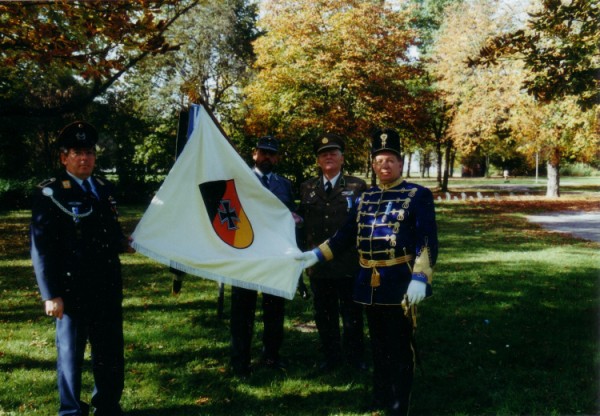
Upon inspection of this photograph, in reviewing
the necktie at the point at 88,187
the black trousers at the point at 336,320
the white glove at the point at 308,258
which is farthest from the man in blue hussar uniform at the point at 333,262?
the necktie at the point at 88,187

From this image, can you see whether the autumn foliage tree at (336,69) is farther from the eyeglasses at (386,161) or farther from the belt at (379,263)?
the belt at (379,263)

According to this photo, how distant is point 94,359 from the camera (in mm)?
4367

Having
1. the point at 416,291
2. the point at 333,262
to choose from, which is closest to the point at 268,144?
the point at 333,262

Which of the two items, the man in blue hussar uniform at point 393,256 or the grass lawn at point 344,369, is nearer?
the man in blue hussar uniform at point 393,256

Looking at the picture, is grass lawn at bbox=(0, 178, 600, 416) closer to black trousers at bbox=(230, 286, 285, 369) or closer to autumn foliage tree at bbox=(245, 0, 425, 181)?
black trousers at bbox=(230, 286, 285, 369)

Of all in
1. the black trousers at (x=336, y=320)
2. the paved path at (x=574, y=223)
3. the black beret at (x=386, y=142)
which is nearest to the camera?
the black beret at (x=386, y=142)

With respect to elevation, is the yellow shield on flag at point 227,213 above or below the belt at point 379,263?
above

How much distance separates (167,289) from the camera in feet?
31.2

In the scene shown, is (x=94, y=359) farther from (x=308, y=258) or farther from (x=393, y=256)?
(x=393, y=256)

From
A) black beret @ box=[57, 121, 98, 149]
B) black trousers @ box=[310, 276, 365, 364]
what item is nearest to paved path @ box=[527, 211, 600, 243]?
black trousers @ box=[310, 276, 365, 364]

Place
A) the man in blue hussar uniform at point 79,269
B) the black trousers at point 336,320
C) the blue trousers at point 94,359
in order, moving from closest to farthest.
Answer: the man in blue hussar uniform at point 79,269 → the blue trousers at point 94,359 → the black trousers at point 336,320

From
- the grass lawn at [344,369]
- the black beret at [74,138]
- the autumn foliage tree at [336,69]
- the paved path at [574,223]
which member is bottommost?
the grass lawn at [344,369]

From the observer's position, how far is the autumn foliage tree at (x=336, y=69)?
1852 cm

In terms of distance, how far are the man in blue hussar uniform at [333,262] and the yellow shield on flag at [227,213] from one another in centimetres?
80
